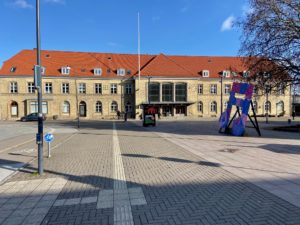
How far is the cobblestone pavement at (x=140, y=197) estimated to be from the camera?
15.0 ft

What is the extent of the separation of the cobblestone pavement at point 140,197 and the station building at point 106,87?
45.0 meters

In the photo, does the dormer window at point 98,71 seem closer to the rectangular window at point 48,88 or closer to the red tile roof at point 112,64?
the red tile roof at point 112,64

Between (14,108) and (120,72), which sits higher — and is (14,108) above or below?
below

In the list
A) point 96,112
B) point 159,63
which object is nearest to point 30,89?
point 96,112

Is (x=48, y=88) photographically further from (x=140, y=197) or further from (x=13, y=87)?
(x=140, y=197)

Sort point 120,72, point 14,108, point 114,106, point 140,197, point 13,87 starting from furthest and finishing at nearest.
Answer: point 120,72
point 114,106
point 14,108
point 13,87
point 140,197

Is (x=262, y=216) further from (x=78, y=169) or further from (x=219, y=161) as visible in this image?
(x=78, y=169)

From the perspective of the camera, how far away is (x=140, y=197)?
18.5 ft

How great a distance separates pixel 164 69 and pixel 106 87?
12.8 metres

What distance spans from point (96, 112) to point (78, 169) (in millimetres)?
48093

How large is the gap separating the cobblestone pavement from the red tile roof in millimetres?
46608

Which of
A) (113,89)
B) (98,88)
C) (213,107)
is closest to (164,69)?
(113,89)

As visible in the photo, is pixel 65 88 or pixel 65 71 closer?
pixel 65 88

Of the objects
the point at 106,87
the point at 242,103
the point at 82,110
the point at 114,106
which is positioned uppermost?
the point at 106,87
